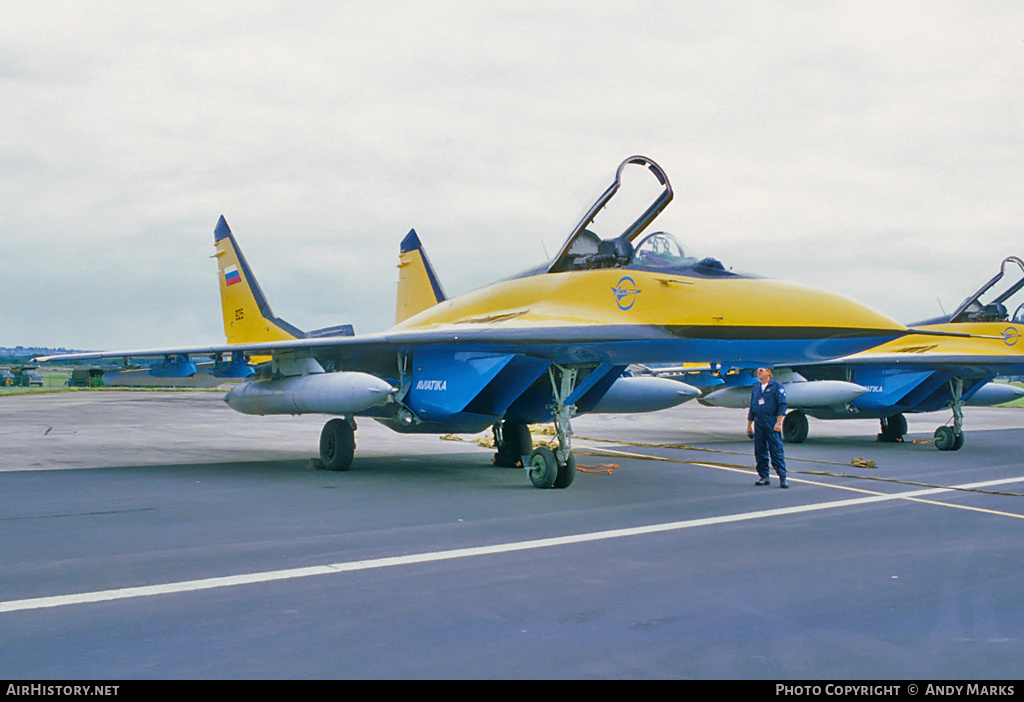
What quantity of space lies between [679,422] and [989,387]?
7.93 metres

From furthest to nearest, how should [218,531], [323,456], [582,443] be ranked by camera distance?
[582,443] < [323,456] < [218,531]

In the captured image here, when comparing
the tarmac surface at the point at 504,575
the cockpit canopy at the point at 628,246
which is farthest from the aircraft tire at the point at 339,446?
the cockpit canopy at the point at 628,246

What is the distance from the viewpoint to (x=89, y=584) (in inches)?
179

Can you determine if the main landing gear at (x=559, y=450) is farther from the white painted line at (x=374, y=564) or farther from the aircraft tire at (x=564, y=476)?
the white painted line at (x=374, y=564)

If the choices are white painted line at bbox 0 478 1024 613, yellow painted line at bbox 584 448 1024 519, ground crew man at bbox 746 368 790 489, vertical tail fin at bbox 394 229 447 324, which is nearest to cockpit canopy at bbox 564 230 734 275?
ground crew man at bbox 746 368 790 489

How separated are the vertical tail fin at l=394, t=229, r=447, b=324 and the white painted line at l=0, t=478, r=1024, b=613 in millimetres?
8725

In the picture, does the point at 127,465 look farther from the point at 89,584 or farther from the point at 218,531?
the point at 89,584

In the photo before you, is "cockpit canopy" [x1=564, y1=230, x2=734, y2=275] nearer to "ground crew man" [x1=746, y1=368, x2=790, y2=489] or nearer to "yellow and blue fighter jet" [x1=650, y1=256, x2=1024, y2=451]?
"ground crew man" [x1=746, y1=368, x2=790, y2=489]

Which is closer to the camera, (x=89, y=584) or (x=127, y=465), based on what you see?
(x=89, y=584)

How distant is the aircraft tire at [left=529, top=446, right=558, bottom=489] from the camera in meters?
8.80

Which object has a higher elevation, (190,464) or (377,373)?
(377,373)

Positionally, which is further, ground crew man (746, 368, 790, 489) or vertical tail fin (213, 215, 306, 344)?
vertical tail fin (213, 215, 306, 344)

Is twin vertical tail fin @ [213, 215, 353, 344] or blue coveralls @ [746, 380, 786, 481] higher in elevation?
twin vertical tail fin @ [213, 215, 353, 344]
